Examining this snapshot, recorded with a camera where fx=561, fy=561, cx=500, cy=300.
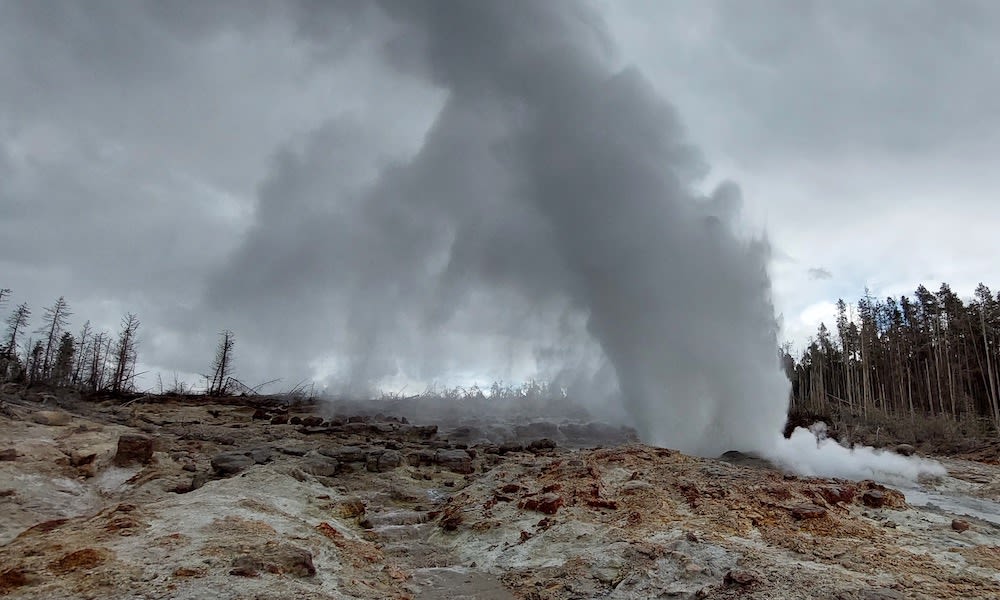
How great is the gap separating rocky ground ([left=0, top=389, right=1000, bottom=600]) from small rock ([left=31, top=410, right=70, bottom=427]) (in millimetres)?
67

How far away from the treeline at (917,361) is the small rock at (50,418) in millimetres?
43401

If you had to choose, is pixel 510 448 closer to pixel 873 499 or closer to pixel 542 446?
pixel 542 446

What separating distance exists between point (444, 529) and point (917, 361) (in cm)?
5944

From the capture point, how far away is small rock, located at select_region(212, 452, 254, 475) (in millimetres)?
12922

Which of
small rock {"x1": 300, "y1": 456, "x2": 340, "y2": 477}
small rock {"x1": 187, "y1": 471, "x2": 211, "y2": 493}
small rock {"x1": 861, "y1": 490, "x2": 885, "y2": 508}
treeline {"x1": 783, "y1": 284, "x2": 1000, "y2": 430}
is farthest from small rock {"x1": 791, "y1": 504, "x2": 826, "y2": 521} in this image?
treeline {"x1": 783, "y1": 284, "x2": 1000, "y2": 430}

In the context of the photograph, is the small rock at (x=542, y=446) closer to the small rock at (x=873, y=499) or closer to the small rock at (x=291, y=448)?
the small rock at (x=291, y=448)

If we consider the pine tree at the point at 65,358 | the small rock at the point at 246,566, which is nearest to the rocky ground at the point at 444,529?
the small rock at the point at 246,566

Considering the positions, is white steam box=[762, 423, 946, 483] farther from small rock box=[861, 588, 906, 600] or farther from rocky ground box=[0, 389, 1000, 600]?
small rock box=[861, 588, 906, 600]

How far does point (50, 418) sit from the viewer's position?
15477 mm

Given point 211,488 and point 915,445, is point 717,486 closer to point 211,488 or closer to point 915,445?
point 211,488

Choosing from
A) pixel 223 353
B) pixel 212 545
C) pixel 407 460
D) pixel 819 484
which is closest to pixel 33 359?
pixel 223 353

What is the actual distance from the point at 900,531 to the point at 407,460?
41.7 feet

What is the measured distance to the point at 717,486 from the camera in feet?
35.0

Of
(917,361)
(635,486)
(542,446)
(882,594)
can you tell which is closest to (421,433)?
(542,446)
